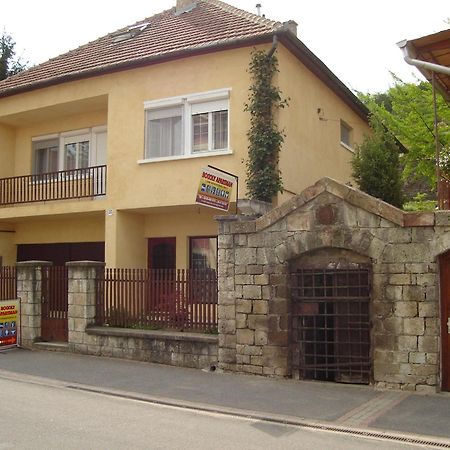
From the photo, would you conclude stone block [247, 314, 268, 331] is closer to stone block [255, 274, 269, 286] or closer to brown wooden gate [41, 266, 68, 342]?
stone block [255, 274, 269, 286]

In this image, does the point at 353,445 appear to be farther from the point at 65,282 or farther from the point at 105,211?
the point at 105,211

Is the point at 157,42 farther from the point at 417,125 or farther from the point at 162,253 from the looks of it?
the point at 417,125

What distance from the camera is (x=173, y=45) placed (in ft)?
48.4

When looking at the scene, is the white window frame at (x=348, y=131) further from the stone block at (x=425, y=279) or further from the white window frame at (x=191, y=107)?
the stone block at (x=425, y=279)

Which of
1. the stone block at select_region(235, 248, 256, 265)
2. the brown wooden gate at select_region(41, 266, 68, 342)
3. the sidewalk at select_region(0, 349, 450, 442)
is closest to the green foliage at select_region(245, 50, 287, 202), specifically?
the stone block at select_region(235, 248, 256, 265)

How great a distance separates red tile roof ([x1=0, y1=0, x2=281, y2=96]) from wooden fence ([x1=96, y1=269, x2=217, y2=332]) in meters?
5.66

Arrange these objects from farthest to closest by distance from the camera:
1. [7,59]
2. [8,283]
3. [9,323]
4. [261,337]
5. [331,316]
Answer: [7,59] < [8,283] < [9,323] < [261,337] < [331,316]

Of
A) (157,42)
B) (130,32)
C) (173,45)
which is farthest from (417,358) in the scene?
(130,32)

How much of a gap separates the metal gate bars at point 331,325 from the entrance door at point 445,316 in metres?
1.14

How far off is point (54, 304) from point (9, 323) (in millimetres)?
1114

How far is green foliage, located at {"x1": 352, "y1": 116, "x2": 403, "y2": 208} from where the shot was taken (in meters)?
15.7

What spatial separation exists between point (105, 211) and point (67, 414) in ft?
27.4

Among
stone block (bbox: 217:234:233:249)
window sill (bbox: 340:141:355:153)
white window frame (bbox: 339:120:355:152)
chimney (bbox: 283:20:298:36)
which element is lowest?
stone block (bbox: 217:234:233:249)

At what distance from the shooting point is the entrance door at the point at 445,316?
8.85m
